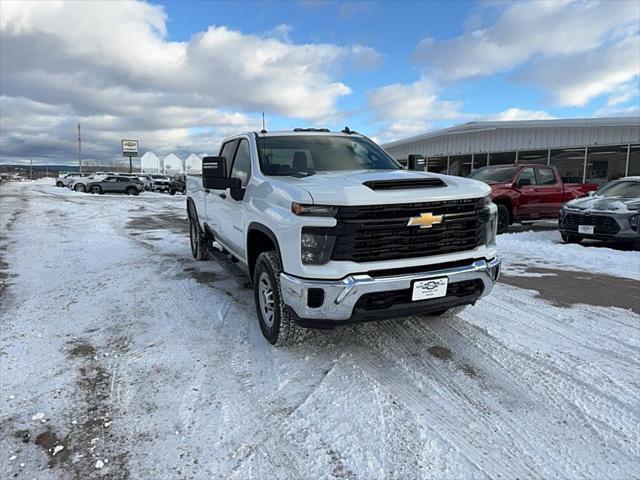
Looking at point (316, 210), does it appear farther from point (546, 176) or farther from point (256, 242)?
point (546, 176)

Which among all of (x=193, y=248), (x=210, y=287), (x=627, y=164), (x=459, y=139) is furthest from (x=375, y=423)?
(x=459, y=139)

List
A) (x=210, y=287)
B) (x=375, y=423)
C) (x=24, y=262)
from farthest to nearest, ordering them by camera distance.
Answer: (x=24, y=262) → (x=210, y=287) → (x=375, y=423)

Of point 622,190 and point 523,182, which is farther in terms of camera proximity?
point 523,182

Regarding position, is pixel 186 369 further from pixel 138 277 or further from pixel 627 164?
pixel 627 164

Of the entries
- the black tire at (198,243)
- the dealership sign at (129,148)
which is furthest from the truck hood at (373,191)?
the dealership sign at (129,148)

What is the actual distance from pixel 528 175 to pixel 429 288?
9.98 m

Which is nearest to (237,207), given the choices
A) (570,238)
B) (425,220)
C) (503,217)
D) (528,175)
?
(425,220)

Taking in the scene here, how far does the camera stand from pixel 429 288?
3.38 metres

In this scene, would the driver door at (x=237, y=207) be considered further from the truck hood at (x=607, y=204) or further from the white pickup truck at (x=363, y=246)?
the truck hood at (x=607, y=204)

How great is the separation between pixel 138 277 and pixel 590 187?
1245 centimetres

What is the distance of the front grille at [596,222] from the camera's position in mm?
8890

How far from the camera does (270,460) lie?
2.45 metres

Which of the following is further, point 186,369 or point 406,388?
point 186,369

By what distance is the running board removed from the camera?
4906mm
